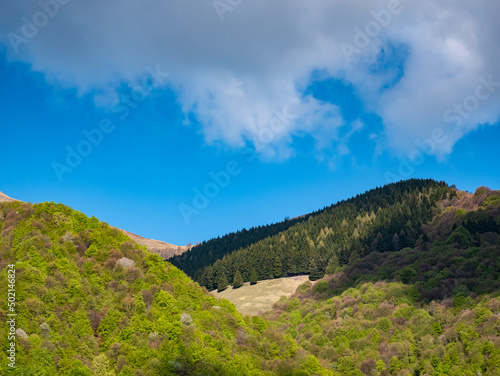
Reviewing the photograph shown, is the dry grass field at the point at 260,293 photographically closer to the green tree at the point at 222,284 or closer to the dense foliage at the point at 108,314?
the green tree at the point at 222,284

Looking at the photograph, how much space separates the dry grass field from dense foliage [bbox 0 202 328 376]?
54612 millimetres

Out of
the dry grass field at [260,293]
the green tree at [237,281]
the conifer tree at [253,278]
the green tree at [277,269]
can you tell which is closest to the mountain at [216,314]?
the dry grass field at [260,293]

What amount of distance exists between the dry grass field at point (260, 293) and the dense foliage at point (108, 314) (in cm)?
5461

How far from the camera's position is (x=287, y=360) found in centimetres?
7825

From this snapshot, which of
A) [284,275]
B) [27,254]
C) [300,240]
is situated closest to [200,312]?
[27,254]

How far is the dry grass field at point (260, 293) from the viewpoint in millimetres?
144575

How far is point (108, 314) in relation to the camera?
233 feet

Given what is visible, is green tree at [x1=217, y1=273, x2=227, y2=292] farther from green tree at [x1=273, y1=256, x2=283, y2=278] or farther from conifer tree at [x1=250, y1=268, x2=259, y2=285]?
green tree at [x1=273, y1=256, x2=283, y2=278]

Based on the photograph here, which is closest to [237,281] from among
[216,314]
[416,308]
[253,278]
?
[253,278]

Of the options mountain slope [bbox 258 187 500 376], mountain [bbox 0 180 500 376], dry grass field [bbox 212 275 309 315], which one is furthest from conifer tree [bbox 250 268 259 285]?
mountain [bbox 0 180 500 376]

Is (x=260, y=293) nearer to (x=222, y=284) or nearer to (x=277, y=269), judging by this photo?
(x=277, y=269)

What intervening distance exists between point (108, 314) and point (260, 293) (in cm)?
9277

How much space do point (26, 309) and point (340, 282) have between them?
104515mm

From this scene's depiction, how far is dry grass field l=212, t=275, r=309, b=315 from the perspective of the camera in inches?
5692
